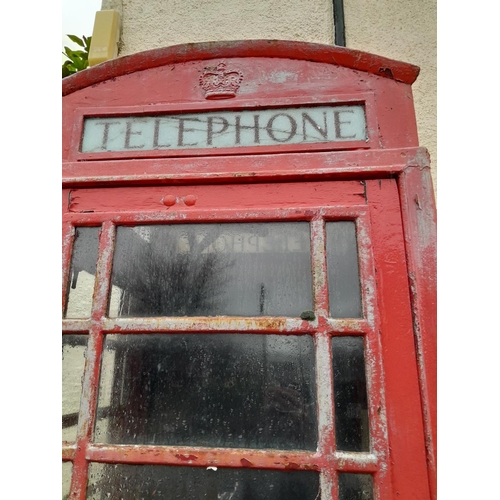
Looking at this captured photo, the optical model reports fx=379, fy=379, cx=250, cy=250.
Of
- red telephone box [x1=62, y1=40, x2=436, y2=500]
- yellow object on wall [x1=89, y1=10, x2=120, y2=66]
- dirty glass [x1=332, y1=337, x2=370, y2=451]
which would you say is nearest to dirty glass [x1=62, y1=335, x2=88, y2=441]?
red telephone box [x1=62, y1=40, x2=436, y2=500]

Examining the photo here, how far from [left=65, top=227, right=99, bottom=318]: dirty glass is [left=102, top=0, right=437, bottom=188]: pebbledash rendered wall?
135cm

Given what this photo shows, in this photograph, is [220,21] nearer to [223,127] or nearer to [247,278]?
[223,127]

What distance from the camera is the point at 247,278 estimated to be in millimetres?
1271

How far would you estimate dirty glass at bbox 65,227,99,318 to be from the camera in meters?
1.30

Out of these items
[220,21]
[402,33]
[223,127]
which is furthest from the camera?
[220,21]

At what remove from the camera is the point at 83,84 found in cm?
152

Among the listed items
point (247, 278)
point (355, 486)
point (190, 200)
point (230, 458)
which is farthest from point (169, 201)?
point (355, 486)

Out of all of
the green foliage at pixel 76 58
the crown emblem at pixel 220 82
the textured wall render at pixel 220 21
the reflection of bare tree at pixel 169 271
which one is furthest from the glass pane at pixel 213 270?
the green foliage at pixel 76 58

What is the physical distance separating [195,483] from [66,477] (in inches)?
15.6

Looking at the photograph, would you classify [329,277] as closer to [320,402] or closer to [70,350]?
[320,402]

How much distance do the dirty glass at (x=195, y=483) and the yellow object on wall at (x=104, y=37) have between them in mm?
1966

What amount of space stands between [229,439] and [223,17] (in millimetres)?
2158

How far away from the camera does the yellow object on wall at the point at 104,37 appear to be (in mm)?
2062

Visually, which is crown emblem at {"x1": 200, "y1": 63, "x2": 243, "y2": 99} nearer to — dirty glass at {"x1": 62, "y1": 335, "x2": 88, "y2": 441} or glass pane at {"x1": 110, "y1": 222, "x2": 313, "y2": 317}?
glass pane at {"x1": 110, "y1": 222, "x2": 313, "y2": 317}
